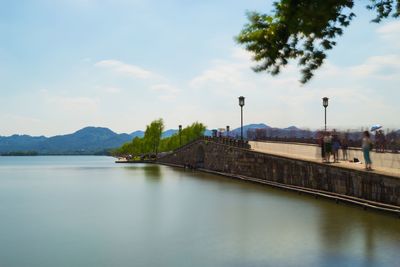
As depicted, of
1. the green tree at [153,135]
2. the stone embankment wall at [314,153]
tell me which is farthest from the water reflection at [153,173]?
the green tree at [153,135]

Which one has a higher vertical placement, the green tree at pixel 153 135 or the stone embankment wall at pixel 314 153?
the green tree at pixel 153 135

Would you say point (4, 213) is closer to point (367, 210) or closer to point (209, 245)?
point (209, 245)

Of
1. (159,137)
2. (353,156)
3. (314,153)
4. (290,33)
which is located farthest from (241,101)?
(159,137)

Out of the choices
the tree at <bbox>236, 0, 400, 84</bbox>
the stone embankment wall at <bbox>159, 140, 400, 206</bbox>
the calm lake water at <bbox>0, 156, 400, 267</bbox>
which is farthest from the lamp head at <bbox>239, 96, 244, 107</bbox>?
the tree at <bbox>236, 0, 400, 84</bbox>

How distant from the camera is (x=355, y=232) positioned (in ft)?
61.8

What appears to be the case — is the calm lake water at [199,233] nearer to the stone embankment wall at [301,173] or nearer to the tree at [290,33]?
the stone embankment wall at [301,173]

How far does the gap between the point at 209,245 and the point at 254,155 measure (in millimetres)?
26405

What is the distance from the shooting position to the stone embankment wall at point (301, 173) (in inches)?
877

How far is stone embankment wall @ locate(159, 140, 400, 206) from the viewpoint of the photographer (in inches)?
877

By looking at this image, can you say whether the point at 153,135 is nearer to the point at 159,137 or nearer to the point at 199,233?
the point at 159,137

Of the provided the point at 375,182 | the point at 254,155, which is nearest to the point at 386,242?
the point at 375,182

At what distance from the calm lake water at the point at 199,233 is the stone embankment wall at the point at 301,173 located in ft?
3.61

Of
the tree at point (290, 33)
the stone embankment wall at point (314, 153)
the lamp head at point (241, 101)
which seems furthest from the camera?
the lamp head at point (241, 101)

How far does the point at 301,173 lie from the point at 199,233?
14.4 m
